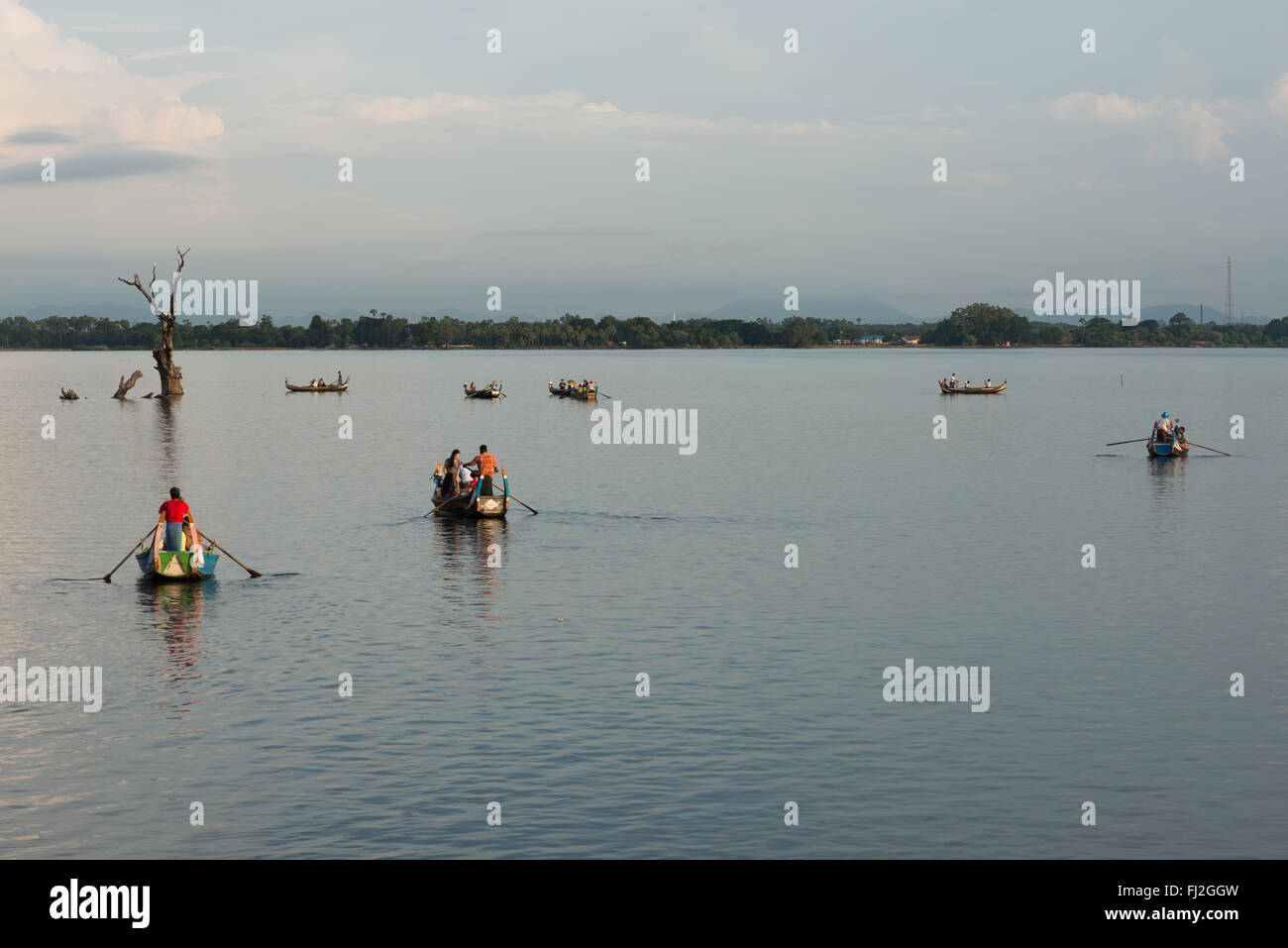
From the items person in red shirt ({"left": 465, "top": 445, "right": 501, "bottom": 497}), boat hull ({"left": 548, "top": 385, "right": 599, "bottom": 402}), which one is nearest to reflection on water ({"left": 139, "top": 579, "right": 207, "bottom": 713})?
person in red shirt ({"left": 465, "top": 445, "right": 501, "bottom": 497})

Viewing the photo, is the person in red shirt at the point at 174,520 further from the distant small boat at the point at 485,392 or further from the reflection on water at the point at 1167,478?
the distant small boat at the point at 485,392

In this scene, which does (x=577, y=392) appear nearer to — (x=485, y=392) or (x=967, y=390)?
(x=485, y=392)

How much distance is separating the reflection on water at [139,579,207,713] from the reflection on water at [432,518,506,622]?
6.66 metres

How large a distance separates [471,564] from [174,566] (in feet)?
30.2

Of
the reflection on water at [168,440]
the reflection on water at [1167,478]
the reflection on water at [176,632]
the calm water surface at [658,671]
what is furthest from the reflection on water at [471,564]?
the reflection on water at [1167,478]

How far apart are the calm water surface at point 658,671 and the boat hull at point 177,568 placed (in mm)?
497

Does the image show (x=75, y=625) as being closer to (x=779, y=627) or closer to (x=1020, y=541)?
(x=779, y=627)

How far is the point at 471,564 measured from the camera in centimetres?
4234

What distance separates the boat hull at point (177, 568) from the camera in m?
37.6

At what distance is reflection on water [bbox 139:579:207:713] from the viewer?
86.2ft

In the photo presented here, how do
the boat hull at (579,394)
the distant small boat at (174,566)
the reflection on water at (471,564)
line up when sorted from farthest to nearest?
1. the boat hull at (579,394)
2. the distant small boat at (174,566)
3. the reflection on water at (471,564)

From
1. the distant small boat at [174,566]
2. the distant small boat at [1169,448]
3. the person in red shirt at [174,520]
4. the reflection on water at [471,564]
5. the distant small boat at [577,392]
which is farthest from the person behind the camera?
the distant small boat at [577,392]
